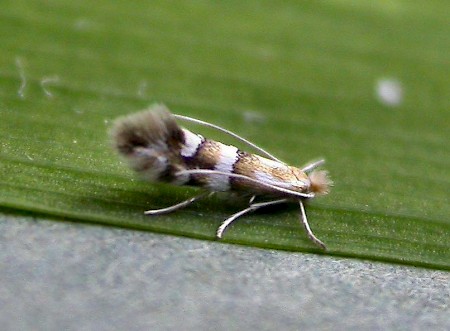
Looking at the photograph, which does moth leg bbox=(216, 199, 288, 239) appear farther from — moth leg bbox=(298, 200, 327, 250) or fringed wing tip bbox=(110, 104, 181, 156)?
fringed wing tip bbox=(110, 104, 181, 156)

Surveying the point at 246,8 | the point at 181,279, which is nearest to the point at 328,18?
the point at 246,8

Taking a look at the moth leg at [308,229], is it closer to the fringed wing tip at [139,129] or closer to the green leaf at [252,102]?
the green leaf at [252,102]

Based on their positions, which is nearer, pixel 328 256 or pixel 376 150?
pixel 328 256

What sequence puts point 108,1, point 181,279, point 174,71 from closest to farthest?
point 181,279
point 174,71
point 108,1

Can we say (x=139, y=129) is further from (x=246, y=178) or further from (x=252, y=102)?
(x=252, y=102)

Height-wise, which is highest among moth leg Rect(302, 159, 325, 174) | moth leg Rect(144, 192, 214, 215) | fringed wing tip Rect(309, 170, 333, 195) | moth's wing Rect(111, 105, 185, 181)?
moth's wing Rect(111, 105, 185, 181)

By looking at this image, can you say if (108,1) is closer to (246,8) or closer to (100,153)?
(246,8)

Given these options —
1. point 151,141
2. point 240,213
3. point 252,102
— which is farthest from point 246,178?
point 252,102

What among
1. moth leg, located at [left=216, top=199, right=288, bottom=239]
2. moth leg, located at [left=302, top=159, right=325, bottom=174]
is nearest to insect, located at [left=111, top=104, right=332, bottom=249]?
moth leg, located at [left=216, top=199, right=288, bottom=239]
